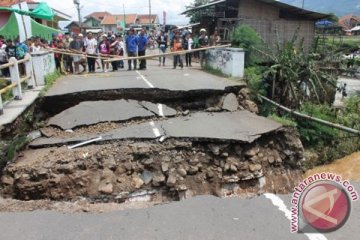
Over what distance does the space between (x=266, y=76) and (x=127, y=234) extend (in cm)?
881

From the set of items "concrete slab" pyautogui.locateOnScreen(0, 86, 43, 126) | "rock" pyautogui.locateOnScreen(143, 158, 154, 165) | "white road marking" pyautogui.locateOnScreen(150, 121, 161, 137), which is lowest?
"rock" pyautogui.locateOnScreen(143, 158, 154, 165)

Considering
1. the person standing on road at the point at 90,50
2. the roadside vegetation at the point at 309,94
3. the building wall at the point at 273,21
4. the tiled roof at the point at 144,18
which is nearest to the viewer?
the roadside vegetation at the point at 309,94

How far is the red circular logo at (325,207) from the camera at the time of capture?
3.95 m

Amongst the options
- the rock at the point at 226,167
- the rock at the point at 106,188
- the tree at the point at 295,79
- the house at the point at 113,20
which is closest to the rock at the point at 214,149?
the rock at the point at 226,167

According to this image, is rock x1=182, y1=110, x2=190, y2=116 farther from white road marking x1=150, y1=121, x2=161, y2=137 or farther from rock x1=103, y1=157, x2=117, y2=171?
rock x1=103, y1=157, x2=117, y2=171

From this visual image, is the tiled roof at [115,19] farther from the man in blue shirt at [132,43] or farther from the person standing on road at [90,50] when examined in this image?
the man in blue shirt at [132,43]

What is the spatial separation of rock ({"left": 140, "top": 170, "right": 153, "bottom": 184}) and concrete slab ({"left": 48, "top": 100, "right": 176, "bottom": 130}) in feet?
6.96

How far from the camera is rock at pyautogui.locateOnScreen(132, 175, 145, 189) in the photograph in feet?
22.0

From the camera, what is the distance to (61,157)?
6844 mm

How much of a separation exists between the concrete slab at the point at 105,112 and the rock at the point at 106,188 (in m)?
2.31

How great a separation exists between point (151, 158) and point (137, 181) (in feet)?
1.82

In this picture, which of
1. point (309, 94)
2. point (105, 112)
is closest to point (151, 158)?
point (105, 112)

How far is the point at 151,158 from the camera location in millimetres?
7098

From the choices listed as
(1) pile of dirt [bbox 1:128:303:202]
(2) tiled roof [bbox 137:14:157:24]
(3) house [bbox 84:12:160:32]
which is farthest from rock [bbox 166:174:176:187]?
(2) tiled roof [bbox 137:14:157:24]
